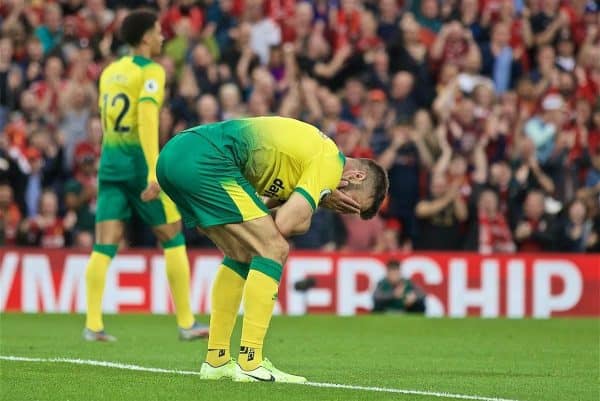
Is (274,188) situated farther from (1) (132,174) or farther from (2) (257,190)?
(1) (132,174)

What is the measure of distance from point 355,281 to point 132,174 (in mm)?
6811

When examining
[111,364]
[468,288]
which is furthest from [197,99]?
[111,364]

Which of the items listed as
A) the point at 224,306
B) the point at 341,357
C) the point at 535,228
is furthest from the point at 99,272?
the point at 535,228

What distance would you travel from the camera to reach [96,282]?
43.6 ft

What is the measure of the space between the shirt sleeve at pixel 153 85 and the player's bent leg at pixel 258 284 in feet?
12.6

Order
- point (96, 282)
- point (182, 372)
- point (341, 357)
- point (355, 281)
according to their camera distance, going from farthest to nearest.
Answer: point (355, 281) → point (96, 282) → point (341, 357) → point (182, 372)

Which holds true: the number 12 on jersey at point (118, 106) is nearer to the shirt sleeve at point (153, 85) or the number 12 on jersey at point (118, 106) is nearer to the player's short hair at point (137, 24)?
the shirt sleeve at point (153, 85)

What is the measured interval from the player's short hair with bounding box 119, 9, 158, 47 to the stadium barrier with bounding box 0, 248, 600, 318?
6.38 meters

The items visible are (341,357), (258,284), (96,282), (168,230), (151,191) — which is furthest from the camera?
(96,282)

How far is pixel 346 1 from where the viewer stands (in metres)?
22.8

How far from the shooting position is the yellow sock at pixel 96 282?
1323 cm

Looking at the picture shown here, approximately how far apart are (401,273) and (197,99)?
13.0 feet

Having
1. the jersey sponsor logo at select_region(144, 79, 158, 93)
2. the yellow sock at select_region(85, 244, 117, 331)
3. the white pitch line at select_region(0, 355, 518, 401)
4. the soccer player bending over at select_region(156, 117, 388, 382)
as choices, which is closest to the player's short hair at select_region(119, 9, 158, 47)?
the jersey sponsor logo at select_region(144, 79, 158, 93)

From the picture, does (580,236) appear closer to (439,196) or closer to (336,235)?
(439,196)
